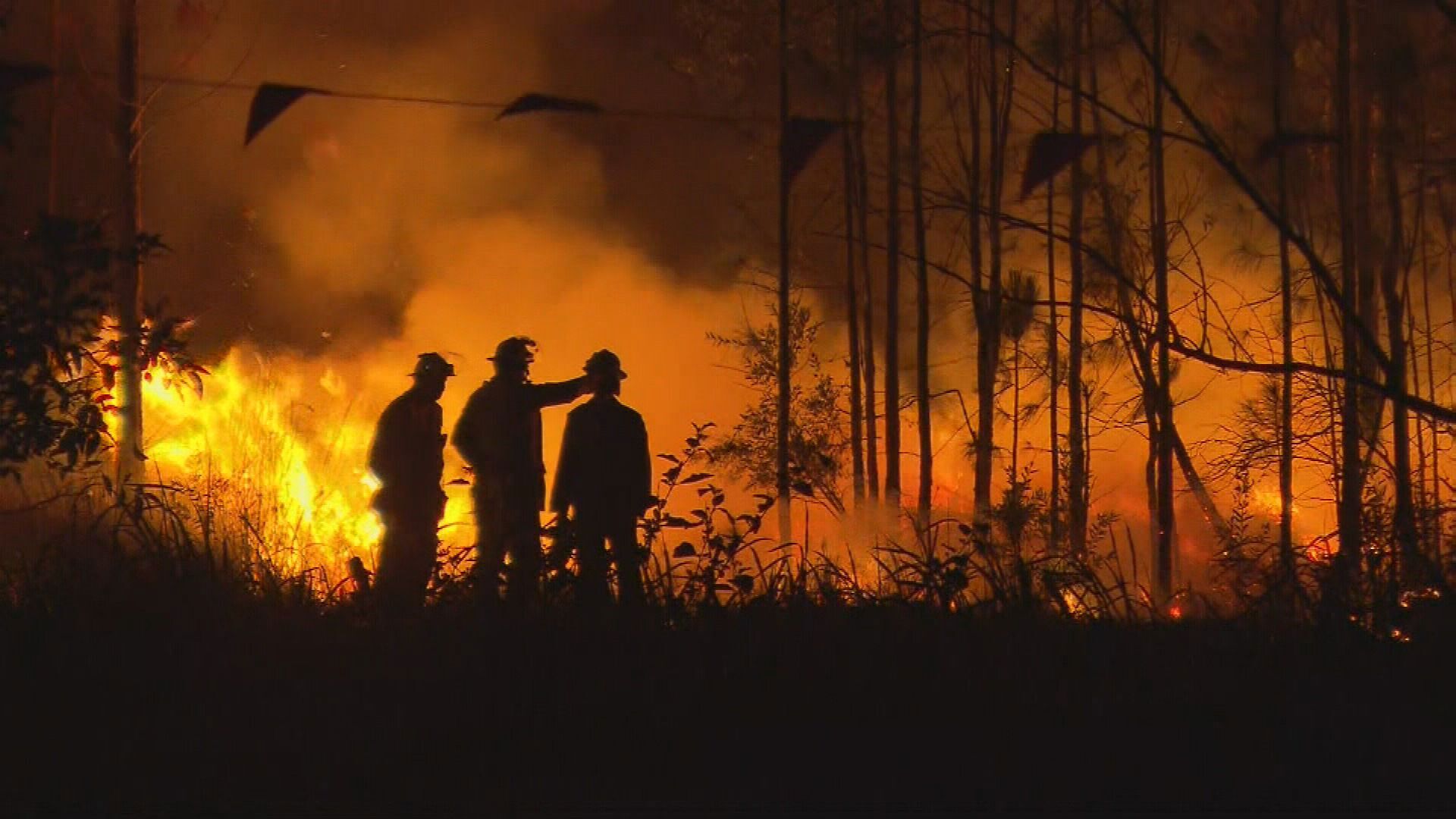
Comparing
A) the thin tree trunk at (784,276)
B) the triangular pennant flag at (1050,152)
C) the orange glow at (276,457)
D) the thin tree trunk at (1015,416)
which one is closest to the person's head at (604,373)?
the orange glow at (276,457)

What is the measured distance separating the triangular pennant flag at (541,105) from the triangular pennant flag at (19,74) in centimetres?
262

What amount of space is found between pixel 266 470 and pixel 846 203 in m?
10.4

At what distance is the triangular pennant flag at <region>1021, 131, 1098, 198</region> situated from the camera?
9164 millimetres

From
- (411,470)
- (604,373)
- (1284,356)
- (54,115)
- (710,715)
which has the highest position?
(54,115)

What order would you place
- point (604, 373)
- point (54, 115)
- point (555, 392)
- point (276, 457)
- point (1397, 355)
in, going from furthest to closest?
point (54, 115) → point (1397, 355) → point (276, 457) → point (555, 392) → point (604, 373)

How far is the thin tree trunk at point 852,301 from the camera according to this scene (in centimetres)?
2172

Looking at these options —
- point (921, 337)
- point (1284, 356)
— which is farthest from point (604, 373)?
A: point (921, 337)

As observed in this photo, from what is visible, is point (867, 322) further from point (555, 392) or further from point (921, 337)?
point (555, 392)

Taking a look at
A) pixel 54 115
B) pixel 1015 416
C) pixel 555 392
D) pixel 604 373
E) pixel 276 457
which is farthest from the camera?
pixel 1015 416

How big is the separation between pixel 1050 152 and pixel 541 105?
3156 millimetres

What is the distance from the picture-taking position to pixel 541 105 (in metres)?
9.66

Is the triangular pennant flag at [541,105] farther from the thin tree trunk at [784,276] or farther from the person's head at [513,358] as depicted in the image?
the thin tree trunk at [784,276]

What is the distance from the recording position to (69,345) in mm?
7168

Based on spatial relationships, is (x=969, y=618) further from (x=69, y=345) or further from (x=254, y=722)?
(x=69, y=345)
